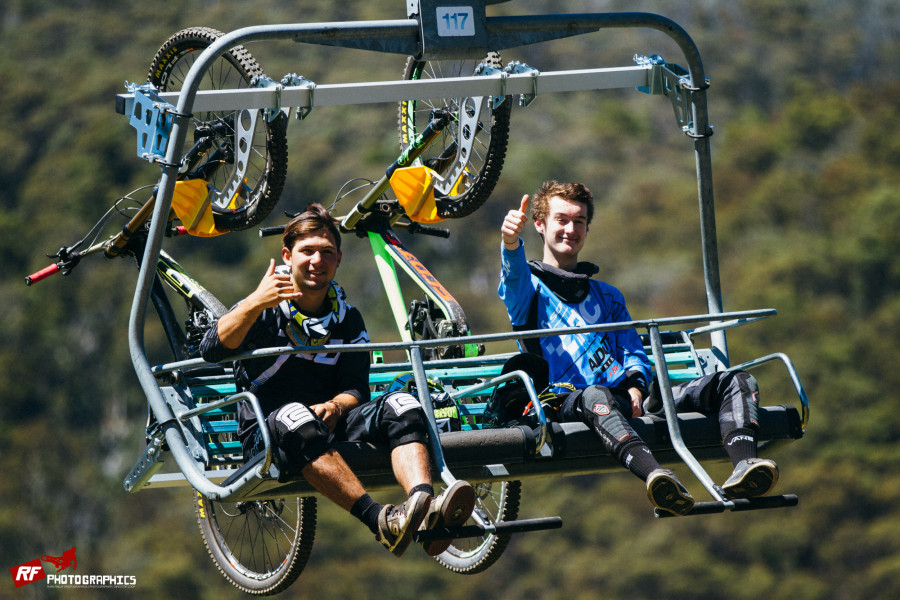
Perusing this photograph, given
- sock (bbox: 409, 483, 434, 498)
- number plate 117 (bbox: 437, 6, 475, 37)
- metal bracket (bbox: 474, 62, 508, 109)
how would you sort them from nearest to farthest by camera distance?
sock (bbox: 409, 483, 434, 498), number plate 117 (bbox: 437, 6, 475, 37), metal bracket (bbox: 474, 62, 508, 109)

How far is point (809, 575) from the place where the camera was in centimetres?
5762

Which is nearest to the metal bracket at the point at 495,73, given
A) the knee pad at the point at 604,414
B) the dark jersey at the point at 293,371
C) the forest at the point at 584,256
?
the dark jersey at the point at 293,371

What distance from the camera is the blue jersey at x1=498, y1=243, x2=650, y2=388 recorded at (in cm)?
795

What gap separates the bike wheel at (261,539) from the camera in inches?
357

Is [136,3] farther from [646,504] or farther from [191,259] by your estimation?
[646,504]

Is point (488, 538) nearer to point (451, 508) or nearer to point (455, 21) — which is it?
point (451, 508)

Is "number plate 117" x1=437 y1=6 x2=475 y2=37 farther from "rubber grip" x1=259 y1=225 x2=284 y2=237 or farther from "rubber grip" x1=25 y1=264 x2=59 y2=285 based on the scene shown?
"rubber grip" x1=25 y1=264 x2=59 y2=285

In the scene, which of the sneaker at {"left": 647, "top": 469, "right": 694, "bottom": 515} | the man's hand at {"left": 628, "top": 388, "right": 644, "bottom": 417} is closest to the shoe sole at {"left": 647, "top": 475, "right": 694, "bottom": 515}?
the sneaker at {"left": 647, "top": 469, "right": 694, "bottom": 515}

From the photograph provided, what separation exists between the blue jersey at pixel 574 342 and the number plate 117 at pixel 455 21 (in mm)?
1232

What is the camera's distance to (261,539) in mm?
9539

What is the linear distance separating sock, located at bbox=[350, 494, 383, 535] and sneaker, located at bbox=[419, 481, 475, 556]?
21 cm

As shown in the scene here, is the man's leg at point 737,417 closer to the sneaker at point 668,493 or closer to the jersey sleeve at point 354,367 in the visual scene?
the sneaker at point 668,493

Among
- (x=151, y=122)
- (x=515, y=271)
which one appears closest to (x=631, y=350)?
(x=515, y=271)

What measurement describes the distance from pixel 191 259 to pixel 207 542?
55979 mm
